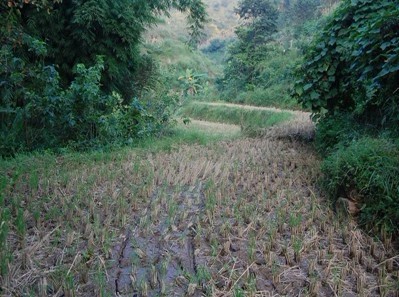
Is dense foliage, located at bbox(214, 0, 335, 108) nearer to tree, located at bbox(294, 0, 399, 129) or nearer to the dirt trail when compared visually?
tree, located at bbox(294, 0, 399, 129)

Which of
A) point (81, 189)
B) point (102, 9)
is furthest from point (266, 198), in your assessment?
point (102, 9)

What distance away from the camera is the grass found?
420 inches

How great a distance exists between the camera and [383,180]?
3023 millimetres

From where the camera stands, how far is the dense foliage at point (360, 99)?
3141 millimetres

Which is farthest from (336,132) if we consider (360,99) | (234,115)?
(234,115)

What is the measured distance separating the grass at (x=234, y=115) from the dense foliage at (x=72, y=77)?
3.75 meters

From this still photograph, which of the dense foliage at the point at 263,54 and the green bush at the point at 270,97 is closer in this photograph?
the green bush at the point at 270,97

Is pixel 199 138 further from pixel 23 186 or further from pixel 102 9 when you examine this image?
pixel 23 186

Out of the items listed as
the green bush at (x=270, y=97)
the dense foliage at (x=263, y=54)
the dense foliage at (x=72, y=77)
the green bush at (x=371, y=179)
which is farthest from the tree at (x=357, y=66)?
the dense foliage at (x=263, y=54)

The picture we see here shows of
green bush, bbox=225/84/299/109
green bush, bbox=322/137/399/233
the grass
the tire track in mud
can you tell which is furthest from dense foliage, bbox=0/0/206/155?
green bush, bbox=225/84/299/109

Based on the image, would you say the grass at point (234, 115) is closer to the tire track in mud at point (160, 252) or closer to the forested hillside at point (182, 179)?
the forested hillside at point (182, 179)

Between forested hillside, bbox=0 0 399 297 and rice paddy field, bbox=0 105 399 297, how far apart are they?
0.05ft

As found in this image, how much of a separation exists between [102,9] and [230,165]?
4.32 metres

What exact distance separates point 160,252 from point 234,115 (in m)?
11.9
